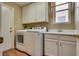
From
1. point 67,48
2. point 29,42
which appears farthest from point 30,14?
point 67,48

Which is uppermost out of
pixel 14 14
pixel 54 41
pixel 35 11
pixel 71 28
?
pixel 35 11

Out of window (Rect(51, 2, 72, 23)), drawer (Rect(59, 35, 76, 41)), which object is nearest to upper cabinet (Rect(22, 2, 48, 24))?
window (Rect(51, 2, 72, 23))

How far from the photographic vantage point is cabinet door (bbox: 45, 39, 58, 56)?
1318 millimetres

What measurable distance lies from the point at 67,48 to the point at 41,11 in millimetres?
810

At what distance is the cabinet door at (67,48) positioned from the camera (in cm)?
115

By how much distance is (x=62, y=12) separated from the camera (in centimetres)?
148

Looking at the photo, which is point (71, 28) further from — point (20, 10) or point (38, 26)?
point (20, 10)

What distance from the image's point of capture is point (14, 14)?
1.28 m

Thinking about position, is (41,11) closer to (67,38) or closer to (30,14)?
(30,14)

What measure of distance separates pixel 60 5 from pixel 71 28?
1.38 feet

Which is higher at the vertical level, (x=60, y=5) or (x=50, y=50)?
(x=60, y=5)

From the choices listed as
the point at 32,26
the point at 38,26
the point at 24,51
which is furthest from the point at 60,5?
the point at 24,51

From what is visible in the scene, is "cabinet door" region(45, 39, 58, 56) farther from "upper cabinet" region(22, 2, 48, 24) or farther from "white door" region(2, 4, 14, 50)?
"white door" region(2, 4, 14, 50)

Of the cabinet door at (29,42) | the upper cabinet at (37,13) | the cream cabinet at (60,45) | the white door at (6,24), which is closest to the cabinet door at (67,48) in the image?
the cream cabinet at (60,45)
